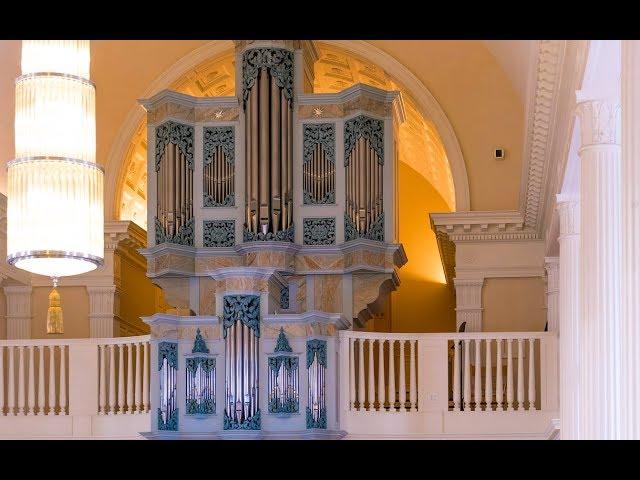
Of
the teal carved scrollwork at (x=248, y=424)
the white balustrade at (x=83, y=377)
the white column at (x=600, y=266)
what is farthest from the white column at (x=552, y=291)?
the white column at (x=600, y=266)

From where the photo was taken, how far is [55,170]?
1152cm

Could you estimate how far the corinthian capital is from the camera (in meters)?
10.5

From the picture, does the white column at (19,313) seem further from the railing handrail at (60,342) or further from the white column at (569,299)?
the white column at (569,299)

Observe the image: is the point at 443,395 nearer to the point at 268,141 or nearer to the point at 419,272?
the point at 268,141

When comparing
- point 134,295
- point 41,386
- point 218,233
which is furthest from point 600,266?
point 134,295

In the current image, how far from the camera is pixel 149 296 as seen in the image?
72.5 feet

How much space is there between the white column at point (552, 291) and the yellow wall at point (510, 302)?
1494 mm

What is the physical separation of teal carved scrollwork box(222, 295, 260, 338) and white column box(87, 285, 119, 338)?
4.00 metres

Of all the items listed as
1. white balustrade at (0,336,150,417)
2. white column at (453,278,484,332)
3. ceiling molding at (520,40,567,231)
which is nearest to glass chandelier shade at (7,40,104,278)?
ceiling molding at (520,40,567,231)

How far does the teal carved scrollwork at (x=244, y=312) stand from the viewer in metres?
16.1

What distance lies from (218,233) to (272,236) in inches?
29.7
